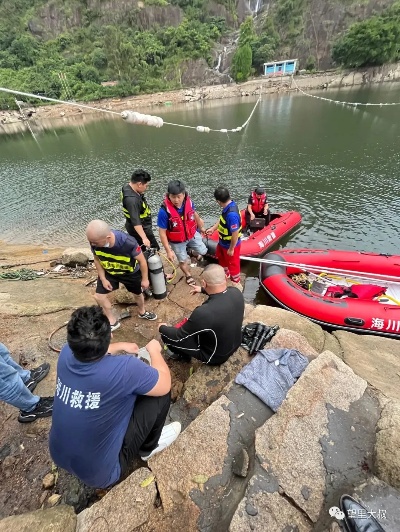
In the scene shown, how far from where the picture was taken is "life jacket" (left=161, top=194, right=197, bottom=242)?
4.64 meters

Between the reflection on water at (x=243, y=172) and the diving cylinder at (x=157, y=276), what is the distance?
6.18 m

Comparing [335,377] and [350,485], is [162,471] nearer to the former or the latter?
[350,485]

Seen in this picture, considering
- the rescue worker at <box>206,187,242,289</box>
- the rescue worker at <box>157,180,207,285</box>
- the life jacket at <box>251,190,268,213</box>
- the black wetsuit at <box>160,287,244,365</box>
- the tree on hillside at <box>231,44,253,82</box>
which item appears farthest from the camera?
the tree on hillside at <box>231,44,253,82</box>

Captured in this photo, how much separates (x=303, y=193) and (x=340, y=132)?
11.2 meters

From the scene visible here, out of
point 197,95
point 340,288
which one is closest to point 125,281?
point 340,288

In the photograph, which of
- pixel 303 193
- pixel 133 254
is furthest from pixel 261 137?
pixel 133 254

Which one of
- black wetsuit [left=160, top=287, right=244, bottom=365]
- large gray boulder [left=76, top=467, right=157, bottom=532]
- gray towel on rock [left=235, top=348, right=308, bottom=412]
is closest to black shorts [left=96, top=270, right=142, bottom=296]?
black wetsuit [left=160, top=287, right=244, bottom=365]

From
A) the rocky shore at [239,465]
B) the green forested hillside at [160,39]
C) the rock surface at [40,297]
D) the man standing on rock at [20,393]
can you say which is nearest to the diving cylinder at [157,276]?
the rock surface at [40,297]

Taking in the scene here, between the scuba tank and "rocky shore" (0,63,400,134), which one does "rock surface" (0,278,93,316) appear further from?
"rocky shore" (0,63,400,134)

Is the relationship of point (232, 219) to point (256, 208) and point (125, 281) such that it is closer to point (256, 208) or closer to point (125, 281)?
point (125, 281)

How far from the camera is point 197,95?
4956cm

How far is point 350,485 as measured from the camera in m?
1.92

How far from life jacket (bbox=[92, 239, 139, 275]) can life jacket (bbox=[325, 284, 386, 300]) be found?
4.97m

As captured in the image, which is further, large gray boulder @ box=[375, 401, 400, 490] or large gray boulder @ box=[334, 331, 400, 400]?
large gray boulder @ box=[334, 331, 400, 400]
